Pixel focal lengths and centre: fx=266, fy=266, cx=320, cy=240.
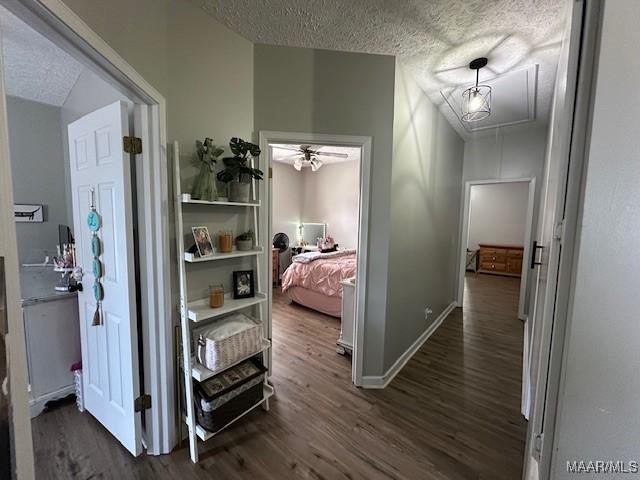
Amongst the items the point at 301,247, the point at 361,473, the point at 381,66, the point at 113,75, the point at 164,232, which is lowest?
the point at 361,473

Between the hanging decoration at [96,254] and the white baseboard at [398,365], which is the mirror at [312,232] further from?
the hanging decoration at [96,254]

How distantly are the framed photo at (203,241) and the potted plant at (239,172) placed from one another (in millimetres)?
293

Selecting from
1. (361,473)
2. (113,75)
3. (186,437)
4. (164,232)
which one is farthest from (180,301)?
(361,473)

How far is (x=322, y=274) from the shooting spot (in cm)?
379

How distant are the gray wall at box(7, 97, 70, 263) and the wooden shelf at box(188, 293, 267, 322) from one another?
2.04m

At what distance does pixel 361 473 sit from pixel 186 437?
1.10 metres

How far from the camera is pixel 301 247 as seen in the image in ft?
19.4

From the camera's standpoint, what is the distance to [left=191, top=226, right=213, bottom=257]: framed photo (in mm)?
1574

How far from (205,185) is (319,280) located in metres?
2.48

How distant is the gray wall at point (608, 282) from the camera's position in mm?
616

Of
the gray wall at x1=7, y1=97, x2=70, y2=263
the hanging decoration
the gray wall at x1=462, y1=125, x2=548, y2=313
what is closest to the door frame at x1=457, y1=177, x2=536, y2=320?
the gray wall at x1=462, y1=125, x2=548, y2=313

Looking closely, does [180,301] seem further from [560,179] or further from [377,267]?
[560,179]

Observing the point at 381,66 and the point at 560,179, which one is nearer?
the point at 560,179

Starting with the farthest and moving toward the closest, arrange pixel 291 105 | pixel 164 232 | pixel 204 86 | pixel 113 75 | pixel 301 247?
pixel 301 247 < pixel 291 105 < pixel 204 86 < pixel 164 232 < pixel 113 75
